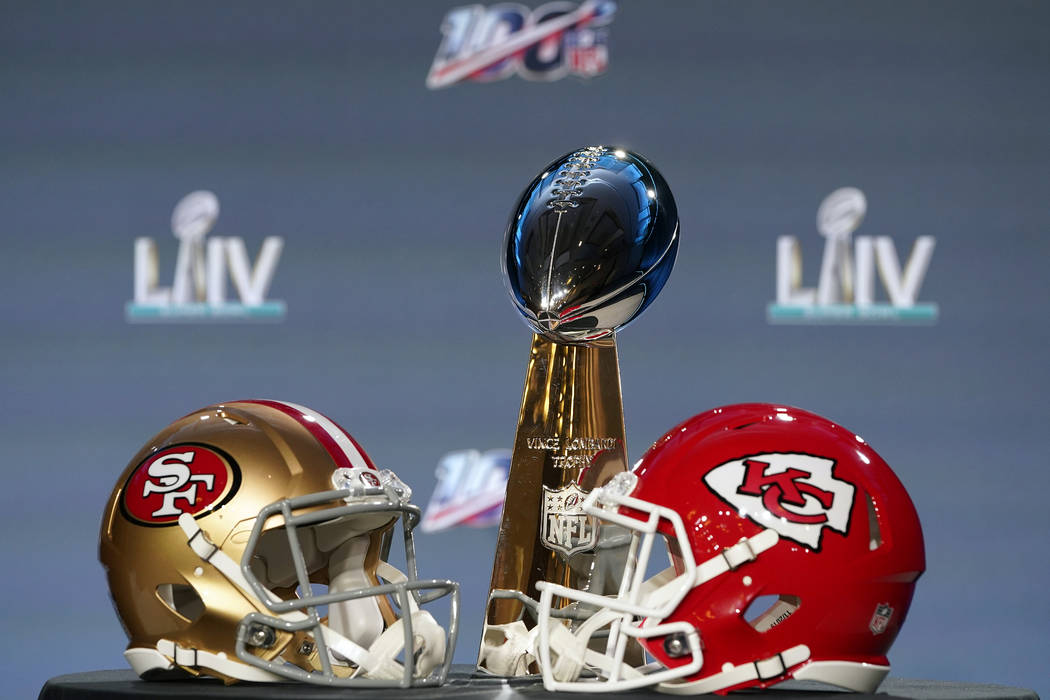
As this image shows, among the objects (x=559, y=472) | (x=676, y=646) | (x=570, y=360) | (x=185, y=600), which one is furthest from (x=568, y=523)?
(x=185, y=600)

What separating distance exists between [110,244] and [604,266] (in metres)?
1.96

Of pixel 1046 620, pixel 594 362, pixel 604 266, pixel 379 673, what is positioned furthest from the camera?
pixel 1046 620

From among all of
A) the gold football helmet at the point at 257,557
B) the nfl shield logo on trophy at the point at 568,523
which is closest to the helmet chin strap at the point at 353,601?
the gold football helmet at the point at 257,557

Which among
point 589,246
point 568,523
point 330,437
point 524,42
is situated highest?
point 524,42

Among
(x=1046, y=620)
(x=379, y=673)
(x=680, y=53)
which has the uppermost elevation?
(x=680, y=53)

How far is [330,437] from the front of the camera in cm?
128

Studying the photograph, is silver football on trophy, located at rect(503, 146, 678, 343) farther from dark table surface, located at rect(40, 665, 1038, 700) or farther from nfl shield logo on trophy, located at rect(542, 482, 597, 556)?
dark table surface, located at rect(40, 665, 1038, 700)

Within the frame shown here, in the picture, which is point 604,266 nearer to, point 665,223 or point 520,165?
point 665,223

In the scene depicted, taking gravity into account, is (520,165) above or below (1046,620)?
above

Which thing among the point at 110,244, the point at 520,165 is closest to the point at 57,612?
the point at 110,244

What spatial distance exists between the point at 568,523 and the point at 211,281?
176cm

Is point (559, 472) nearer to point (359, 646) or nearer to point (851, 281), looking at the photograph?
point (359, 646)

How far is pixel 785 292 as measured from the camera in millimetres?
2867

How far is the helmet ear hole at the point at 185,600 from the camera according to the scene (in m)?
1.21
